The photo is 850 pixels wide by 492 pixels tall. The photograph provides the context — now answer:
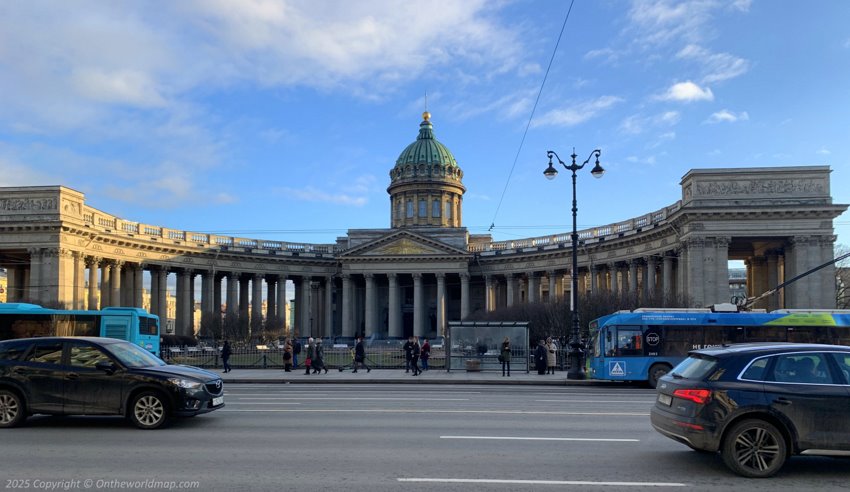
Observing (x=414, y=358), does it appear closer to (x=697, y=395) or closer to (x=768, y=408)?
(x=697, y=395)

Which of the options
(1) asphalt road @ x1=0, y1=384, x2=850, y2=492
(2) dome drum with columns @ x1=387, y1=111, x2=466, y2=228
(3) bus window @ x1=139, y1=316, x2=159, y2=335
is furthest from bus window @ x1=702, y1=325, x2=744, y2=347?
(2) dome drum with columns @ x1=387, y1=111, x2=466, y2=228

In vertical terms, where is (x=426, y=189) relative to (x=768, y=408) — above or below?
above

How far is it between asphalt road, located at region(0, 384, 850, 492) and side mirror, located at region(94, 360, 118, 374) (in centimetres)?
113

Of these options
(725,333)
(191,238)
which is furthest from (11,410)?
(191,238)

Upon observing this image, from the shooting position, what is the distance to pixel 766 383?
32.6 ft

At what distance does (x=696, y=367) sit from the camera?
418 inches

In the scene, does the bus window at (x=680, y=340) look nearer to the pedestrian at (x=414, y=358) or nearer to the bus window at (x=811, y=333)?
the bus window at (x=811, y=333)

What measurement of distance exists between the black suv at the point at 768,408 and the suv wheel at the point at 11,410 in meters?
12.2

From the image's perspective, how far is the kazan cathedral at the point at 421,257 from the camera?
55.0 meters

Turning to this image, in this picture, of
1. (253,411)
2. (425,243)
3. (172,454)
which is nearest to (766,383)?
(172,454)

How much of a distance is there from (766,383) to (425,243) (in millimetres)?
80414

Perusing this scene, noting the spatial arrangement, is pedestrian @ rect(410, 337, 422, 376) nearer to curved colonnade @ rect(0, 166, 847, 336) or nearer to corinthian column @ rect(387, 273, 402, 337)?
curved colonnade @ rect(0, 166, 847, 336)

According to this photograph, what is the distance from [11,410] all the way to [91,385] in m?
1.75

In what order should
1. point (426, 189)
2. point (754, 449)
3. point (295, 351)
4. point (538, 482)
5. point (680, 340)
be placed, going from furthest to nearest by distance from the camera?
point (426, 189) < point (295, 351) < point (680, 340) < point (754, 449) < point (538, 482)
